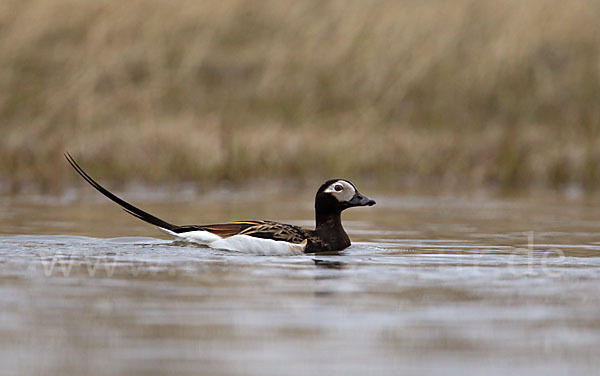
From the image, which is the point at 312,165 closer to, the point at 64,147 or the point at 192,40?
the point at 64,147

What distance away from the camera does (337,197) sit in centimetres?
1020

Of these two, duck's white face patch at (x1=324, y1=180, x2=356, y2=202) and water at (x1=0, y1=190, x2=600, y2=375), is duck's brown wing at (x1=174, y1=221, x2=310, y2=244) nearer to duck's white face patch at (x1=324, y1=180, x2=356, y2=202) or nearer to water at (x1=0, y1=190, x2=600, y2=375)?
water at (x1=0, y1=190, x2=600, y2=375)

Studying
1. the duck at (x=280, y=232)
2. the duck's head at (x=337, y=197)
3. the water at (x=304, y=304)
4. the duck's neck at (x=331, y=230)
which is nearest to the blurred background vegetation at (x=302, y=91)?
the water at (x=304, y=304)

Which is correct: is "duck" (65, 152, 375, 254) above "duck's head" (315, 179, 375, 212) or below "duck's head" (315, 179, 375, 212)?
below

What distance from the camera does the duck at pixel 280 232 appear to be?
9.70 metres

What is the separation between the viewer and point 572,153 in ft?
57.9

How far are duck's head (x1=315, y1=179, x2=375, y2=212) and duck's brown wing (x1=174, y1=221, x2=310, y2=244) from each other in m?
0.31

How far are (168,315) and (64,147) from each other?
10.7 meters

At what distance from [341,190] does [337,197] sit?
7 centimetres

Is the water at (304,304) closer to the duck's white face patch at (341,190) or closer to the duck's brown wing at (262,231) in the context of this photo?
the duck's brown wing at (262,231)

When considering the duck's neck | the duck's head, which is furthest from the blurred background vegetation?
the duck's neck

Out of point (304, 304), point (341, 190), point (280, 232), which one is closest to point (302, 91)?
point (341, 190)

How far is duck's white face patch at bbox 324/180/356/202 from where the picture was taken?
10.2m

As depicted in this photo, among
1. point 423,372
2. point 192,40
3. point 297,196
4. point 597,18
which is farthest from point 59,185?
point 423,372
